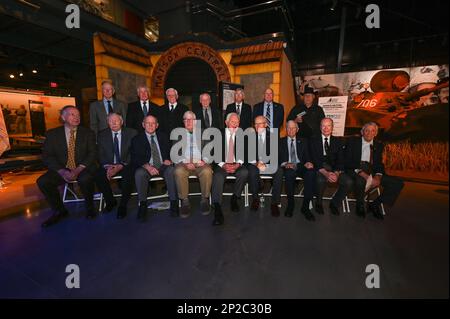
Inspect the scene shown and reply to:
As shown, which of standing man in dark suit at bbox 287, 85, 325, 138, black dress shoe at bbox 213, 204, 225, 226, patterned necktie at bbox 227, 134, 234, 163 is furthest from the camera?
standing man in dark suit at bbox 287, 85, 325, 138

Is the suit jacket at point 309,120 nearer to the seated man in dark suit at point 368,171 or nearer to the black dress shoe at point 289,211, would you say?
the seated man in dark suit at point 368,171

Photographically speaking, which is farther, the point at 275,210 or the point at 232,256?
the point at 275,210

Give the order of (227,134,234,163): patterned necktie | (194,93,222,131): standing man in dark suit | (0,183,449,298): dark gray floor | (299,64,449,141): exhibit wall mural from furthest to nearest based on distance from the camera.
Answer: (299,64,449,141): exhibit wall mural → (194,93,222,131): standing man in dark suit → (227,134,234,163): patterned necktie → (0,183,449,298): dark gray floor

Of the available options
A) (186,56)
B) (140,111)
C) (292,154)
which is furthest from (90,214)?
(186,56)

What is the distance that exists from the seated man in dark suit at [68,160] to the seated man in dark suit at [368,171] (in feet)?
12.5

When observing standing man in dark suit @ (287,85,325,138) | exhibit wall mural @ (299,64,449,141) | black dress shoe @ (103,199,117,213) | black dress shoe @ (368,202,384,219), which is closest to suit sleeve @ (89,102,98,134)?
black dress shoe @ (103,199,117,213)

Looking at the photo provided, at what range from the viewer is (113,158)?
3.55 m

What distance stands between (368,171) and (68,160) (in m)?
4.46

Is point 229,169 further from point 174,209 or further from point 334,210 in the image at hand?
point 334,210

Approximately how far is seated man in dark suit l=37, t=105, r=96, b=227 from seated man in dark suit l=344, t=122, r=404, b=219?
12.5 feet

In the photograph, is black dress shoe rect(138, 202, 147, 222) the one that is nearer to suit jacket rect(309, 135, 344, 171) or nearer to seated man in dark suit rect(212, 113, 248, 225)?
seated man in dark suit rect(212, 113, 248, 225)

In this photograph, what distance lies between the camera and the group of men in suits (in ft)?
10.4

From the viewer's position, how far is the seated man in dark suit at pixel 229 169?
3.27m

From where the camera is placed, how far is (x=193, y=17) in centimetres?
721
